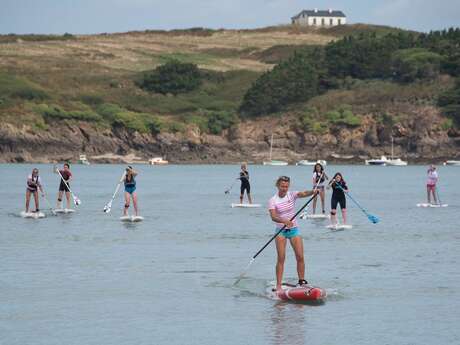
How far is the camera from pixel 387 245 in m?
27.8

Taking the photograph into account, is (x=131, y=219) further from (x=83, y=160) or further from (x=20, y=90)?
(x=20, y=90)

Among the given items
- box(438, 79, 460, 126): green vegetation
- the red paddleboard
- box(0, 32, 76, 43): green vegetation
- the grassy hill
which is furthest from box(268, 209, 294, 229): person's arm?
box(0, 32, 76, 43): green vegetation

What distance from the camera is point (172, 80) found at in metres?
141

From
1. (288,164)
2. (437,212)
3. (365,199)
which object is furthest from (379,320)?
(288,164)

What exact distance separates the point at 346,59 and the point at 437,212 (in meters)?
90.1

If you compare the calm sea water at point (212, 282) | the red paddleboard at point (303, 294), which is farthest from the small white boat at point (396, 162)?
the red paddleboard at point (303, 294)

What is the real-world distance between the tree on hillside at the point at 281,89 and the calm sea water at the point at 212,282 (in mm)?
86749

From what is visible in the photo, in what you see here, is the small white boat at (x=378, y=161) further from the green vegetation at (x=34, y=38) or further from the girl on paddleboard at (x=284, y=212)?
the girl on paddleboard at (x=284, y=212)

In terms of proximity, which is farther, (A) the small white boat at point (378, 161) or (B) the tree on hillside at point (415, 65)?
(B) the tree on hillside at point (415, 65)

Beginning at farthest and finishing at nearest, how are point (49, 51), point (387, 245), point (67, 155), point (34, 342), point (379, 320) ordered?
point (49, 51) < point (67, 155) < point (387, 245) < point (379, 320) < point (34, 342)

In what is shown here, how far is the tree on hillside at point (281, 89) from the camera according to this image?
407ft

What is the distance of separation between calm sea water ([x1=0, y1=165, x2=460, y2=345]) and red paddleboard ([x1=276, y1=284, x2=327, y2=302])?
0.22 m

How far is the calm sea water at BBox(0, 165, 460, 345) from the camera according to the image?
16.3 metres

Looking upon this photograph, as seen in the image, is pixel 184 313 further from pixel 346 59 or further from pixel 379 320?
pixel 346 59
